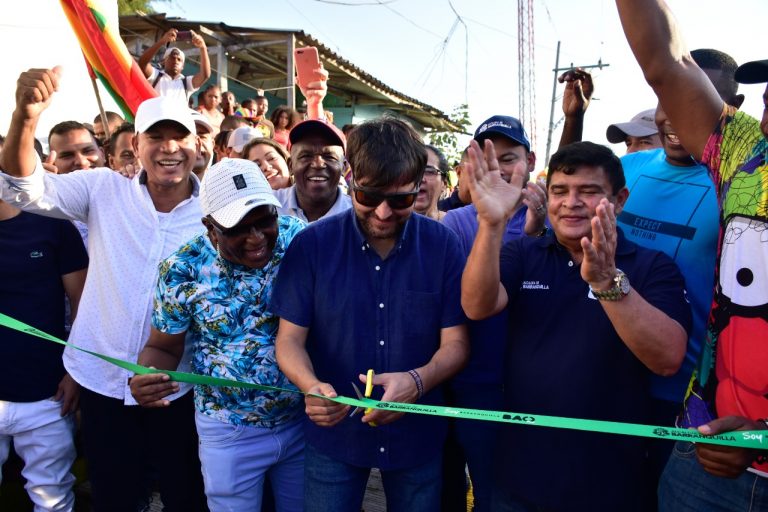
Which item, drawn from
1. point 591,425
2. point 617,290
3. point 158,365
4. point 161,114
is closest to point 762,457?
point 591,425

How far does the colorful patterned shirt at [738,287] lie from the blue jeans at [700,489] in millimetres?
87

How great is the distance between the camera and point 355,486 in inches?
89.3

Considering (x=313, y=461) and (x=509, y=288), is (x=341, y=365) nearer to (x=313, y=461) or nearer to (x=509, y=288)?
(x=313, y=461)

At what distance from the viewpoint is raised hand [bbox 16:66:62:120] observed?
2.34 metres

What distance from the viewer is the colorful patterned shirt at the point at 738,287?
1606mm

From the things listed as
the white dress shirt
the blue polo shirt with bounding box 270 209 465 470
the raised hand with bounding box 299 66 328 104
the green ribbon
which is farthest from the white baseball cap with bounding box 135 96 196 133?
the raised hand with bounding box 299 66 328 104

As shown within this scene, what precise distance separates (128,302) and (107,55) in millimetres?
3213

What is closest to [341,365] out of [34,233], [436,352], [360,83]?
[436,352]

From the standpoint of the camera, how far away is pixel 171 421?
2820 millimetres

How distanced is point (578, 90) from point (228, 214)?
2320mm

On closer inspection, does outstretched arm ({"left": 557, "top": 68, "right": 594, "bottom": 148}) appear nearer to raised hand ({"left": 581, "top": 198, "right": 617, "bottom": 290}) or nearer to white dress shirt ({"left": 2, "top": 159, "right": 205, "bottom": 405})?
raised hand ({"left": 581, "top": 198, "right": 617, "bottom": 290})

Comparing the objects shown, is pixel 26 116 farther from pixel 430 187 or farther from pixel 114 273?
pixel 430 187

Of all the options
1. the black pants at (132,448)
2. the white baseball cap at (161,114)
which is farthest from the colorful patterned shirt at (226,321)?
the white baseball cap at (161,114)

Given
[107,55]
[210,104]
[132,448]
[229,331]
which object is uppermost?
[210,104]
